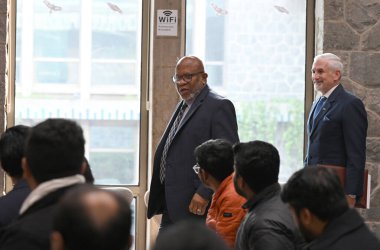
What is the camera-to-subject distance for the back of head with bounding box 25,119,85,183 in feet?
8.07

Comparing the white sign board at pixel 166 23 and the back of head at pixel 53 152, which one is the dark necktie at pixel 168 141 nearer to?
the white sign board at pixel 166 23

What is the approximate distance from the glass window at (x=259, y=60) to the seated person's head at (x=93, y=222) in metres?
4.72

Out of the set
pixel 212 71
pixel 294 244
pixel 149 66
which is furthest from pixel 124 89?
pixel 294 244

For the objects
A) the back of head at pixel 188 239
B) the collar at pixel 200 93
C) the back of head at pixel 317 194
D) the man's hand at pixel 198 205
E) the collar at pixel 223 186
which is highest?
the collar at pixel 200 93

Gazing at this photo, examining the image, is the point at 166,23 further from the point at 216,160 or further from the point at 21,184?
the point at 21,184

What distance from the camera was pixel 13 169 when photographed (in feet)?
10.5

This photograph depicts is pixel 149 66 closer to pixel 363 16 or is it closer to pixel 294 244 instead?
pixel 363 16

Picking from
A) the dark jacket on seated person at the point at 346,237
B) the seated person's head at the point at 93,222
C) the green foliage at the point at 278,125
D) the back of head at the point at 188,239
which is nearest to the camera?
the back of head at the point at 188,239

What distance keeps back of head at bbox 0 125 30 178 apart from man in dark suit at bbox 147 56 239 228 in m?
1.45

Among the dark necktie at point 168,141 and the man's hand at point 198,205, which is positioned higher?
the dark necktie at point 168,141

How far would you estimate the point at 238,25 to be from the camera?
6.52 metres

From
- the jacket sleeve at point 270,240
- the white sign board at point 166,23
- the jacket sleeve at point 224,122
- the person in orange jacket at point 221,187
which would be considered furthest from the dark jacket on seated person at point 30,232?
the white sign board at point 166,23

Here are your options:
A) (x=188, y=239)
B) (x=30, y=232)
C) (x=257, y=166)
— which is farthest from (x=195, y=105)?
(x=188, y=239)

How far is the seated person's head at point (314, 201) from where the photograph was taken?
8.66 feet
